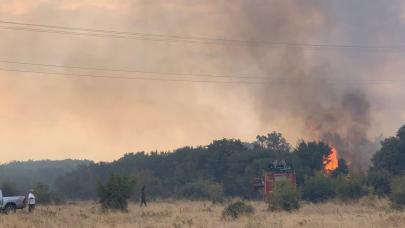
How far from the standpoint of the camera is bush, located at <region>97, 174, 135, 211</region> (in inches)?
2174

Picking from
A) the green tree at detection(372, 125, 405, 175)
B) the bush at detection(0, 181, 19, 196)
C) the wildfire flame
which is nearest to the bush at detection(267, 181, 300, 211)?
the green tree at detection(372, 125, 405, 175)

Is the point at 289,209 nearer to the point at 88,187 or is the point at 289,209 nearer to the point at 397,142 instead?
the point at 397,142

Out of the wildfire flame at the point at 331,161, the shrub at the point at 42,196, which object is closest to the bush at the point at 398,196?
the shrub at the point at 42,196

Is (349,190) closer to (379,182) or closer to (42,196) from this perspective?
(379,182)

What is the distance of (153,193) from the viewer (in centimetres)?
10206

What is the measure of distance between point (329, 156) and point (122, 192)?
5011 cm

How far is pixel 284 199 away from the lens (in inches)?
2128

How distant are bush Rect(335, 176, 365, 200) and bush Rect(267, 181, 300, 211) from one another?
14567 mm

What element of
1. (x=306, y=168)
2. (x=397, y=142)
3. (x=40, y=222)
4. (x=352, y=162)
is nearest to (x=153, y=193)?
(x=306, y=168)

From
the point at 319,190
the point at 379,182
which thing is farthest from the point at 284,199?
the point at 379,182

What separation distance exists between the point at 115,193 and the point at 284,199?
1455 centimetres

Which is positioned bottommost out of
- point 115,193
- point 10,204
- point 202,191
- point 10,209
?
point 10,209

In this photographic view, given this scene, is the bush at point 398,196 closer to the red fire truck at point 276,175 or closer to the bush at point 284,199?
the bush at point 284,199

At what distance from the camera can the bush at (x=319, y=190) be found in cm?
7061
